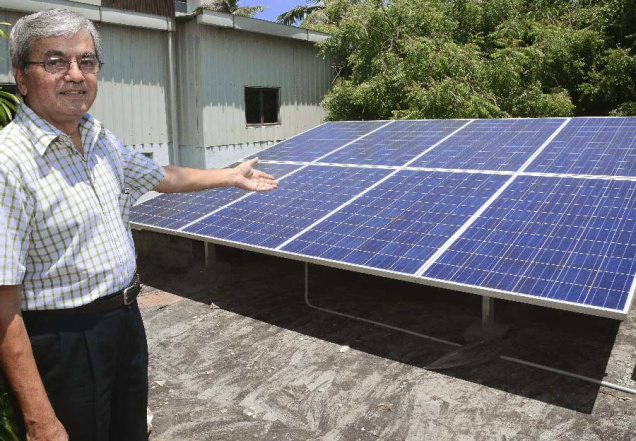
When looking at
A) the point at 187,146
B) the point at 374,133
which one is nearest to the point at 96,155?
the point at 374,133

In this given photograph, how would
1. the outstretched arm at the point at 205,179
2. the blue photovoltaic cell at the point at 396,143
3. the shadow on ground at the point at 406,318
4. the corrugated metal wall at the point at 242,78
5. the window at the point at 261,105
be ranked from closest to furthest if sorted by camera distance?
the outstretched arm at the point at 205,179 < the shadow on ground at the point at 406,318 < the blue photovoltaic cell at the point at 396,143 < the corrugated metal wall at the point at 242,78 < the window at the point at 261,105

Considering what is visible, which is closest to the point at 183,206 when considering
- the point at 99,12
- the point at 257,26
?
the point at 99,12

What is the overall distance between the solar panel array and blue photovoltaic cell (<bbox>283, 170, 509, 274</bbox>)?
23mm

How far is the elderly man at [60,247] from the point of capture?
2.35 meters

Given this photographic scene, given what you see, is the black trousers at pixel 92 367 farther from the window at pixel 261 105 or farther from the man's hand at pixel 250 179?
the window at pixel 261 105

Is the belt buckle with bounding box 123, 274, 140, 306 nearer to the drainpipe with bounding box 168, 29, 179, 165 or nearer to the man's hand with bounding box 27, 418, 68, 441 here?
the man's hand with bounding box 27, 418, 68, 441

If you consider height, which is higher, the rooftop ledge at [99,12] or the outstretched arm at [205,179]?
the rooftop ledge at [99,12]

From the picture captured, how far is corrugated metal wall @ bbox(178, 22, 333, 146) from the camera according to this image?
14.0 meters

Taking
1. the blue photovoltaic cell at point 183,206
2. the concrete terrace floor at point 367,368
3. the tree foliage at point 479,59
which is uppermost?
the tree foliage at point 479,59

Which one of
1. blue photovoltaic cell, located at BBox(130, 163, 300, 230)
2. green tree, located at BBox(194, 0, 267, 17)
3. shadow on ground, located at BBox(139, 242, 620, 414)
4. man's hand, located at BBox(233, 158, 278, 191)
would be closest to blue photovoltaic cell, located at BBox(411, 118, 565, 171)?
shadow on ground, located at BBox(139, 242, 620, 414)

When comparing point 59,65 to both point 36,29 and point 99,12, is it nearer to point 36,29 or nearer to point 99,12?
point 36,29

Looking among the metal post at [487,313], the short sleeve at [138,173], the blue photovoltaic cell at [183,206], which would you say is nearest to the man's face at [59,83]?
the short sleeve at [138,173]

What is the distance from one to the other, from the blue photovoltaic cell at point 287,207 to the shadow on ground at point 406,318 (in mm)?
1158

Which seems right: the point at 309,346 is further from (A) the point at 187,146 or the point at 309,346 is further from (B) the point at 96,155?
(A) the point at 187,146
